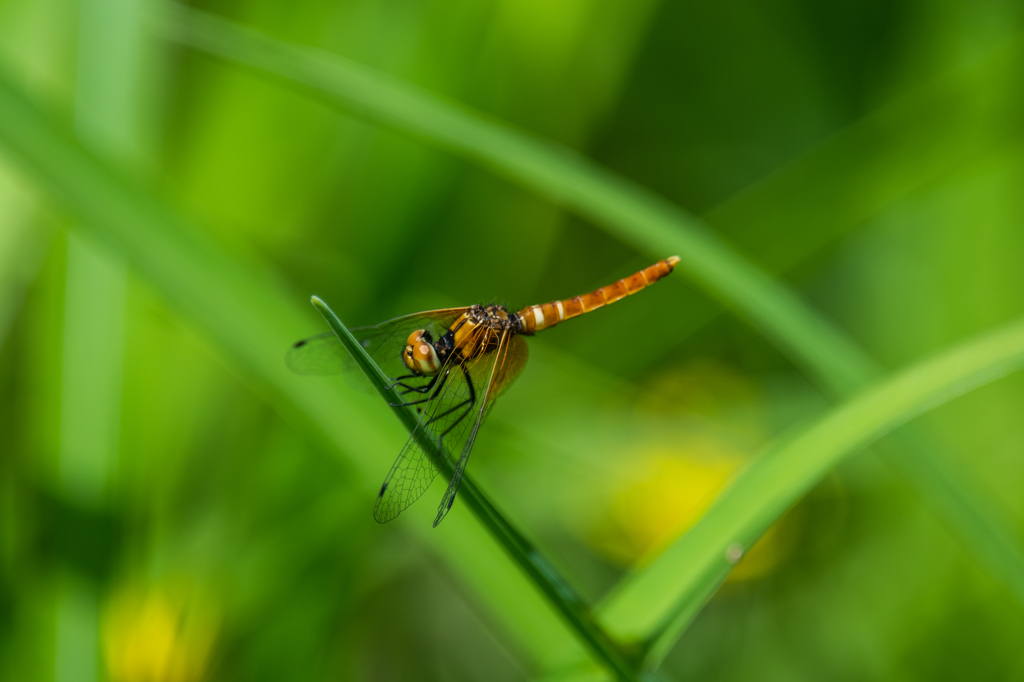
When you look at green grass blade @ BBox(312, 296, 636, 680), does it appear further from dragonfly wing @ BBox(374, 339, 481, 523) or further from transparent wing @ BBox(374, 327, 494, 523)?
transparent wing @ BBox(374, 327, 494, 523)

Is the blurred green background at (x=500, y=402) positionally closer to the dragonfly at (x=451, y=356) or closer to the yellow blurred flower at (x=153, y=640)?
the yellow blurred flower at (x=153, y=640)

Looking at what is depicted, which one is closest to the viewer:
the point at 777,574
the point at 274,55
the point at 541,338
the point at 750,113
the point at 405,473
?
the point at 405,473

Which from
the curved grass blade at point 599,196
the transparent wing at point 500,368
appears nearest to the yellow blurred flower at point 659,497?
the curved grass blade at point 599,196

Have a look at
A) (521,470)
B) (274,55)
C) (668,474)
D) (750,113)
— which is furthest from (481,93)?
(750,113)

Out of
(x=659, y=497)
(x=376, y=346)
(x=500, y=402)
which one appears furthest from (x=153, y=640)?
(x=659, y=497)

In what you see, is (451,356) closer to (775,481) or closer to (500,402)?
(775,481)

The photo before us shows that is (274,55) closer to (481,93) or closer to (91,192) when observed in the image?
(91,192)

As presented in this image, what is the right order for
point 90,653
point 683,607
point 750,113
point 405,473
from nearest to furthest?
point 683,607 → point 405,473 → point 90,653 → point 750,113
